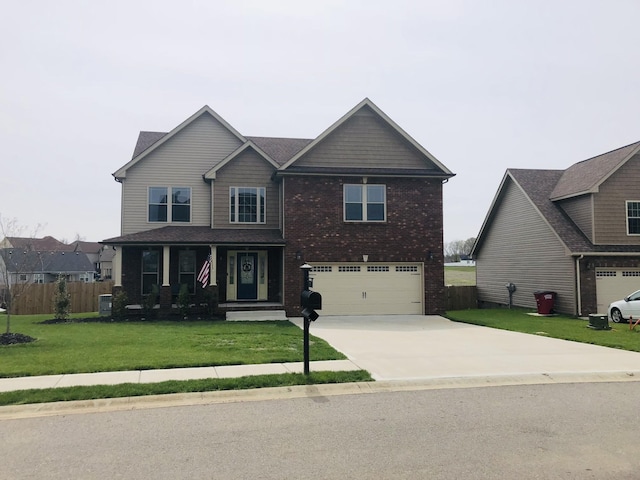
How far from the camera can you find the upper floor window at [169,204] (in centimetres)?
2097

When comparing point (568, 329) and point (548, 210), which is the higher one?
point (548, 210)

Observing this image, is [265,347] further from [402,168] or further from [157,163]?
[157,163]

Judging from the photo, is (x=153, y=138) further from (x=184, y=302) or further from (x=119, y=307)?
(x=184, y=302)

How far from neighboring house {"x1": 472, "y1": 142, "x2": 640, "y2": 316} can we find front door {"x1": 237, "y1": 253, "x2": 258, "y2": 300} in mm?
14208

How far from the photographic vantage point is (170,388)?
7.54 meters

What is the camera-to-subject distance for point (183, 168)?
70.2ft

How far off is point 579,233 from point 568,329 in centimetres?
819

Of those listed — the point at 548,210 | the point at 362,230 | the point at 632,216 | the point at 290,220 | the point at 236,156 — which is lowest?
the point at 362,230

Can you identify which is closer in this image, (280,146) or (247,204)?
(247,204)

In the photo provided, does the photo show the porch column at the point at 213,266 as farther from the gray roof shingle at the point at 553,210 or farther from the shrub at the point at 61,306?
the gray roof shingle at the point at 553,210

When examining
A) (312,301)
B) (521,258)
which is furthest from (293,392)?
(521,258)

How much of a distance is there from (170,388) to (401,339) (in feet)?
24.5

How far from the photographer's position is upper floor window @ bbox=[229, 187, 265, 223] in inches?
826

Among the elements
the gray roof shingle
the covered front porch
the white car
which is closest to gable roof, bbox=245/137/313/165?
the covered front porch
